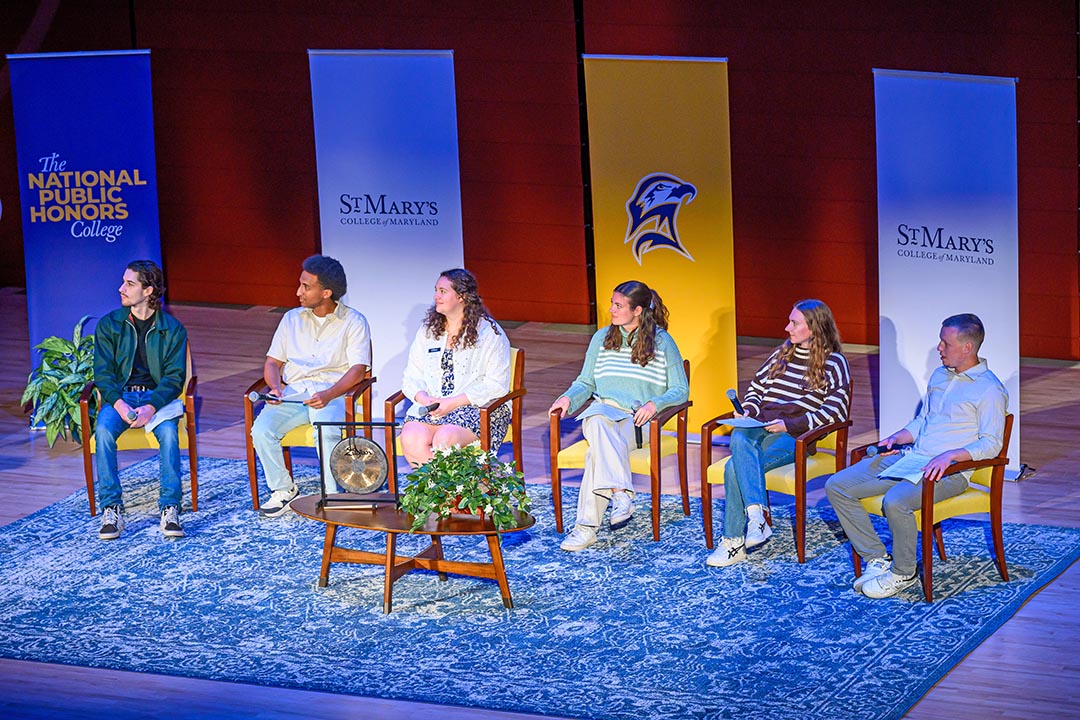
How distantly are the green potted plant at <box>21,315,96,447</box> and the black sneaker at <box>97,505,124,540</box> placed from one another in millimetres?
1247

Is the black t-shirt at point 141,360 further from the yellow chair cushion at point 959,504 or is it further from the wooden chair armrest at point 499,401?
the yellow chair cushion at point 959,504

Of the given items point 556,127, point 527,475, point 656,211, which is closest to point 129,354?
point 527,475

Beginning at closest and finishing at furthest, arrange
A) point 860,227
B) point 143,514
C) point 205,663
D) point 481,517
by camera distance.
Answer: point 205,663 < point 481,517 < point 143,514 < point 860,227

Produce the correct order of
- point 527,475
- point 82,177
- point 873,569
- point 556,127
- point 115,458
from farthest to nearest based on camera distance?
point 556,127
point 82,177
point 527,475
point 115,458
point 873,569

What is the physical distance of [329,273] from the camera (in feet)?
24.0

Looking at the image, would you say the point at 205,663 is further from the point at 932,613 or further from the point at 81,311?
the point at 81,311

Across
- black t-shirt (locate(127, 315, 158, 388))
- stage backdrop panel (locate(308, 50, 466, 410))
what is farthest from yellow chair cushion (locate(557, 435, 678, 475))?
black t-shirt (locate(127, 315, 158, 388))

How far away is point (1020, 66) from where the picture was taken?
918 centimetres

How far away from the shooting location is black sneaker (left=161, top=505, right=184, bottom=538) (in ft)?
22.6

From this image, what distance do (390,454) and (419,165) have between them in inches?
63.2

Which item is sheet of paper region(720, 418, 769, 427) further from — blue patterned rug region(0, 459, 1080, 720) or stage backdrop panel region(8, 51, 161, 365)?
stage backdrop panel region(8, 51, 161, 365)

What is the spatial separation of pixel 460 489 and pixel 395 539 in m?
0.41

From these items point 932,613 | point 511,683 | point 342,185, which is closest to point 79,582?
point 511,683

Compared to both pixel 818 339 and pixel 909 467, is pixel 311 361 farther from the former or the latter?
pixel 909 467
